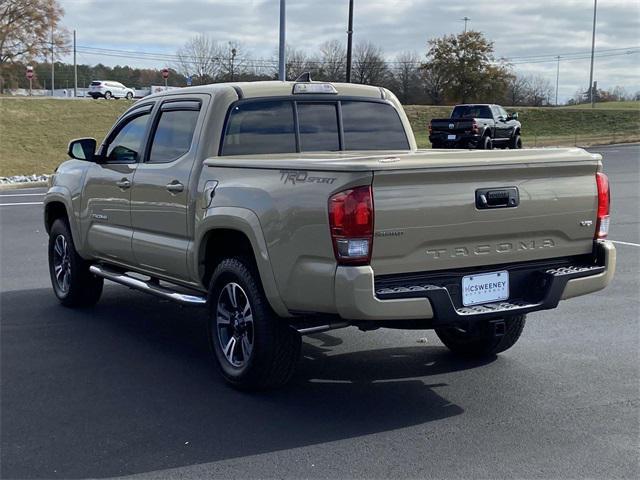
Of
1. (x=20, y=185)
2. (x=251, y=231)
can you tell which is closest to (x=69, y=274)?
(x=251, y=231)

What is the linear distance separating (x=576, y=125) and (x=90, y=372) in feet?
177

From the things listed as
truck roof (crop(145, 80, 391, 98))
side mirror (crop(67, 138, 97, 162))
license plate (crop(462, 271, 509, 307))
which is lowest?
license plate (crop(462, 271, 509, 307))

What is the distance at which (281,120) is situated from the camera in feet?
20.9

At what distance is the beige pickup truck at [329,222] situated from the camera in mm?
4680

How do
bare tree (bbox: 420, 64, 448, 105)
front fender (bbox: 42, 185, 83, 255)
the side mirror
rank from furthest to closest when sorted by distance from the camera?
bare tree (bbox: 420, 64, 448, 105), front fender (bbox: 42, 185, 83, 255), the side mirror

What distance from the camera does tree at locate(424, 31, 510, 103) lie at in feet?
208

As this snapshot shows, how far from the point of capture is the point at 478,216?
16.2 ft

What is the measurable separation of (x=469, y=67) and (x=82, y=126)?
34.8 meters

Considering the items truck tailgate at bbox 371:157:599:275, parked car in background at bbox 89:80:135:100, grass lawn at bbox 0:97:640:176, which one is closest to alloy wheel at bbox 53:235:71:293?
truck tailgate at bbox 371:157:599:275

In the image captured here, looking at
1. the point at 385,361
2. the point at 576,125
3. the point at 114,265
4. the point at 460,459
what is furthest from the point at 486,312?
the point at 576,125

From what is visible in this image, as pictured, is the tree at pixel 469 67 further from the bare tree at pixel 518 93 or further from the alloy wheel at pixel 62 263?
the alloy wheel at pixel 62 263

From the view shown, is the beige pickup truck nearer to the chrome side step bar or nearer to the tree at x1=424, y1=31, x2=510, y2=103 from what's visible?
the chrome side step bar

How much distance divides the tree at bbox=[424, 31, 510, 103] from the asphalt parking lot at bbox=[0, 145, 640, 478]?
57.6 m

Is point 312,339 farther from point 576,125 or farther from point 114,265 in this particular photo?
point 576,125
